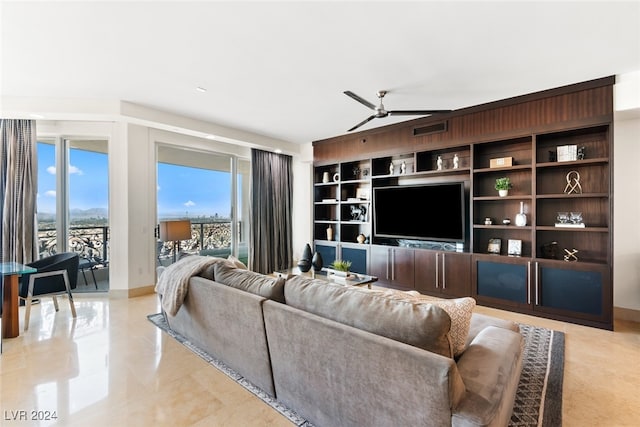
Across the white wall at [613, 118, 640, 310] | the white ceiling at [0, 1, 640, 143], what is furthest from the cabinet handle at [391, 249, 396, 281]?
the white wall at [613, 118, 640, 310]

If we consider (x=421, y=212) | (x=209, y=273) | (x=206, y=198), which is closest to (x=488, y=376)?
(x=209, y=273)

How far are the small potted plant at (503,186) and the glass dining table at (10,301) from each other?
18.0ft

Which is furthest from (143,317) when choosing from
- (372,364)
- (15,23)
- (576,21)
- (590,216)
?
(590,216)

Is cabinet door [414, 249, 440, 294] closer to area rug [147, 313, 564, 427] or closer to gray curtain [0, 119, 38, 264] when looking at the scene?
area rug [147, 313, 564, 427]

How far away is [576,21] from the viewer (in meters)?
2.27

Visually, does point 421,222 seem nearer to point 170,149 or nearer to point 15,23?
point 170,149

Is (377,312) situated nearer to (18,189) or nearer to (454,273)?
(454,273)

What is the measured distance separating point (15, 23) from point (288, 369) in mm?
3258

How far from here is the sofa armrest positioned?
116cm

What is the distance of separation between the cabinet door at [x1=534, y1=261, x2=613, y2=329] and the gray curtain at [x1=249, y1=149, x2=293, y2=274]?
14.7ft

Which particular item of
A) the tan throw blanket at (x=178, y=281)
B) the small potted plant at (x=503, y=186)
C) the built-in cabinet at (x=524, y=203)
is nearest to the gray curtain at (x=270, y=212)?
the built-in cabinet at (x=524, y=203)

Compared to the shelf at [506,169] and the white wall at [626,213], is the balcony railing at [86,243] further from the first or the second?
the white wall at [626,213]

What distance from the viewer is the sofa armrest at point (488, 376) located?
1.16 metres

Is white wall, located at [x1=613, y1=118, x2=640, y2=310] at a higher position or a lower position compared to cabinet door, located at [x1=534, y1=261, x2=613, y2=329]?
higher
